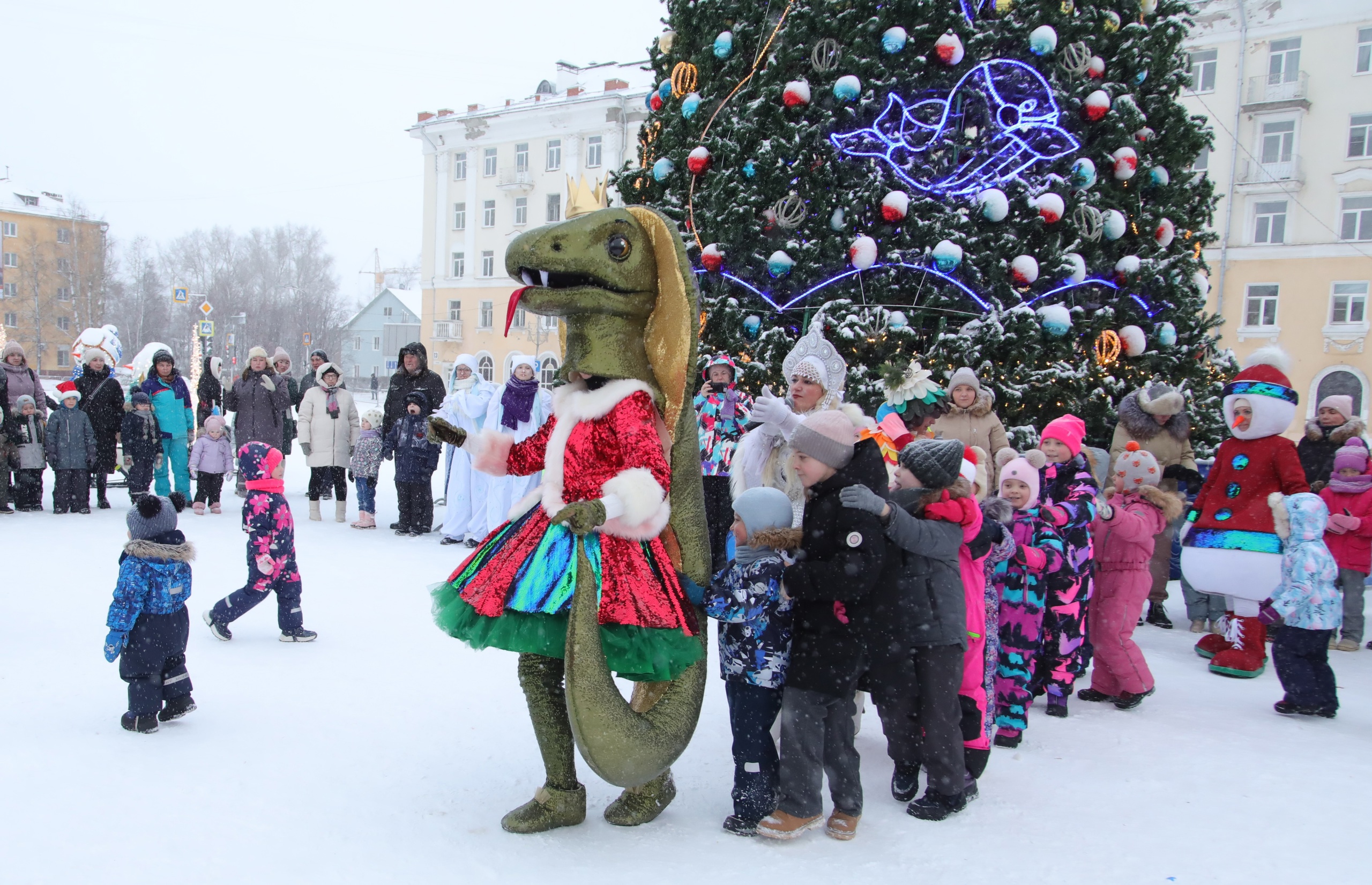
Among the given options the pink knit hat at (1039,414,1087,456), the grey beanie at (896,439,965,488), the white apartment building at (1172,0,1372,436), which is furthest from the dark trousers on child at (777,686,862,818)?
the white apartment building at (1172,0,1372,436)

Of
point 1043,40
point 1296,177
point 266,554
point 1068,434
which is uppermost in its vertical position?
point 1296,177

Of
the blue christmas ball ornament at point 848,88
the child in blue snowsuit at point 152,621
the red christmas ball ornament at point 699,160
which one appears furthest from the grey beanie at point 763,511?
the red christmas ball ornament at point 699,160

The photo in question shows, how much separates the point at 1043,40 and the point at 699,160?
8.78 ft

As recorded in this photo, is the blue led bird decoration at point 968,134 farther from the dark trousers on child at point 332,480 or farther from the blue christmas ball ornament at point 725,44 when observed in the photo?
the dark trousers on child at point 332,480

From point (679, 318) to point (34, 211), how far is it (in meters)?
56.5

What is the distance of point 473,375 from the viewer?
9.08 m

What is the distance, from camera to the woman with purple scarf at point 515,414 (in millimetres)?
8289

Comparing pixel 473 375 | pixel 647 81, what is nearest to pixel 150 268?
pixel 647 81

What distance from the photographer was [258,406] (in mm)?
10406

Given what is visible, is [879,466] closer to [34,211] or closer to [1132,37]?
[1132,37]

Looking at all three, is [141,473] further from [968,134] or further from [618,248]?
[968,134]

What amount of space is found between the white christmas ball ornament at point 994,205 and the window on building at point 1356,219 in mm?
22496

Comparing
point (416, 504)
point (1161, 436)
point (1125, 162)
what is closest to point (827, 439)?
point (1161, 436)

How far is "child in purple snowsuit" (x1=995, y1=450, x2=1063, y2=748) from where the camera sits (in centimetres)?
420
